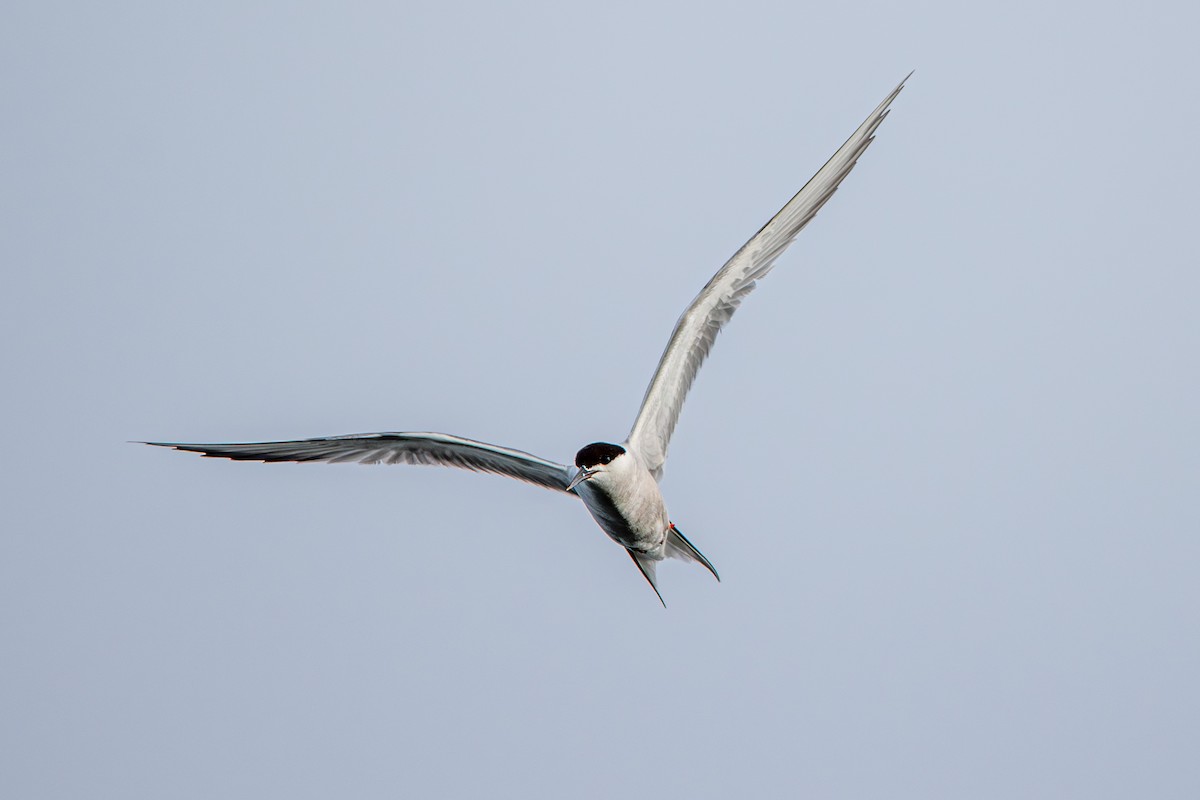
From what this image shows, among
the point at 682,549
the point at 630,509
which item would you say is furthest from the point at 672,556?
the point at 630,509

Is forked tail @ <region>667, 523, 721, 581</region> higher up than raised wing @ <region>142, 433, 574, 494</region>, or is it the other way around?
raised wing @ <region>142, 433, 574, 494</region>

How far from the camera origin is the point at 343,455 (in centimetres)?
855

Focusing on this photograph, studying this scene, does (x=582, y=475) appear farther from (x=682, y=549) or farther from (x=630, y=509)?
(x=682, y=549)

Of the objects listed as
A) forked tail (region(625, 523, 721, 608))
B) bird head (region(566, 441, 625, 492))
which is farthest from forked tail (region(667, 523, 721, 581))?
bird head (region(566, 441, 625, 492))

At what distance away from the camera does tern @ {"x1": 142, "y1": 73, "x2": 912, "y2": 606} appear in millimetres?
7801

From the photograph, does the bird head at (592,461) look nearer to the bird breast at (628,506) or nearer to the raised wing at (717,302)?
the bird breast at (628,506)

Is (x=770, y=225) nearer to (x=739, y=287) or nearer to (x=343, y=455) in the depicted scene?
(x=739, y=287)

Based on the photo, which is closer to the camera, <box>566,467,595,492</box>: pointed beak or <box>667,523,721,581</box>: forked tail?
<box>566,467,595,492</box>: pointed beak

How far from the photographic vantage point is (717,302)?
838cm

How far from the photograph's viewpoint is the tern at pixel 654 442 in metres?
7.80

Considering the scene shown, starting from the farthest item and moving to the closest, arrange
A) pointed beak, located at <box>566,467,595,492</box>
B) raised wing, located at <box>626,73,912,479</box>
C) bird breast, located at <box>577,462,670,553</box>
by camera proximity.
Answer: raised wing, located at <box>626,73,912,479</box>, bird breast, located at <box>577,462,670,553</box>, pointed beak, located at <box>566,467,595,492</box>

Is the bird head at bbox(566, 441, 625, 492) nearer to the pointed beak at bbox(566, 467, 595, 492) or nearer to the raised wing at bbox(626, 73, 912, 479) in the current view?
the pointed beak at bbox(566, 467, 595, 492)

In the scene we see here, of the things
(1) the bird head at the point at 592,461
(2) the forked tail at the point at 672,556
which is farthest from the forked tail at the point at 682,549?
(1) the bird head at the point at 592,461

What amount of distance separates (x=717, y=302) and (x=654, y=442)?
1.14m
